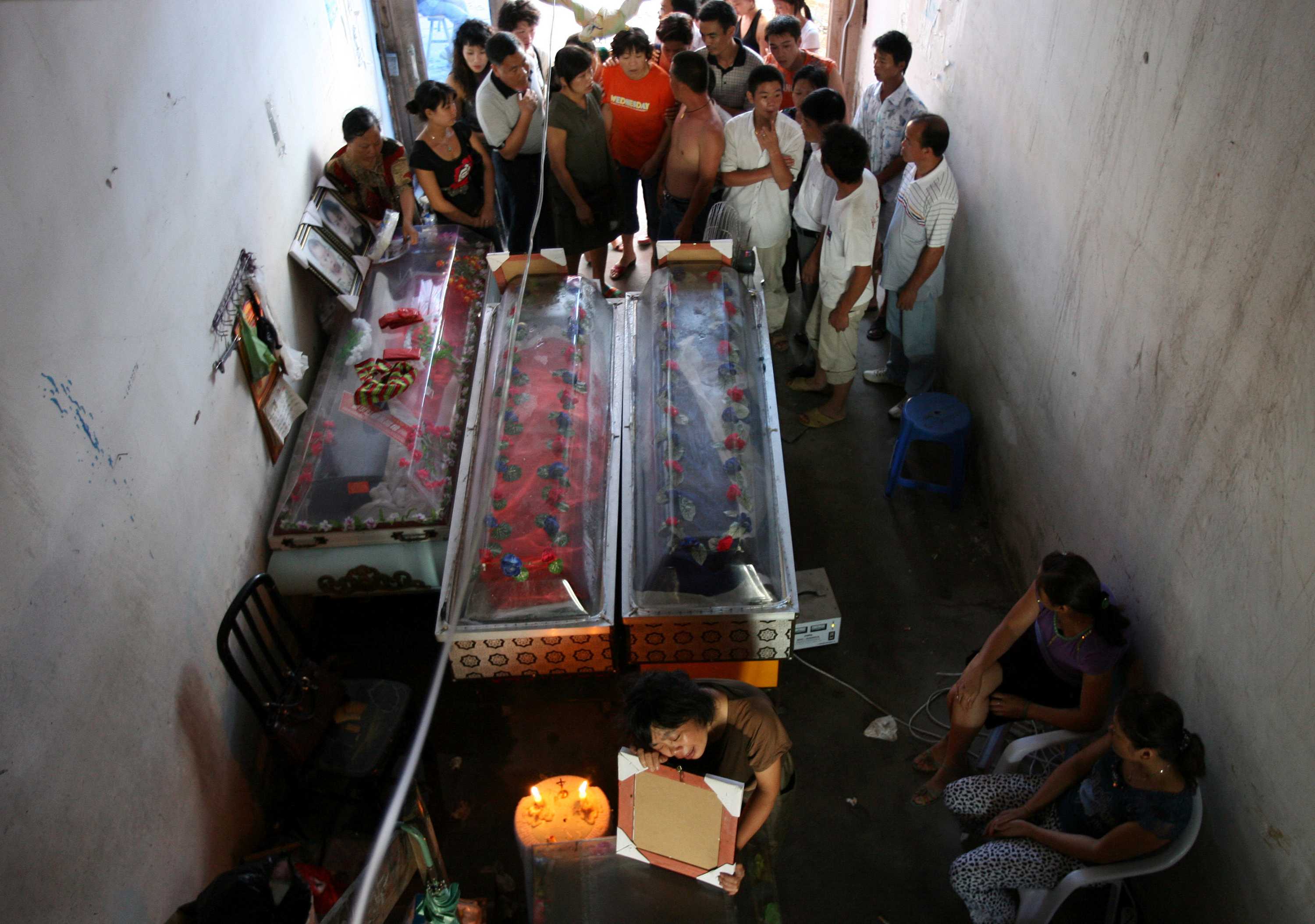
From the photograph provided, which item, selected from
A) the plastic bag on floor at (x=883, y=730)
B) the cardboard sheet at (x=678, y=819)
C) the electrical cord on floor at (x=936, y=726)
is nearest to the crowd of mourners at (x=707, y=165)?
the electrical cord on floor at (x=936, y=726)

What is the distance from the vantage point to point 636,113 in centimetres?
521

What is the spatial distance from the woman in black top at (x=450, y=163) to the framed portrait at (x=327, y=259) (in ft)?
2.15

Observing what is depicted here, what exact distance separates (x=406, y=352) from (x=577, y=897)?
2.66 m

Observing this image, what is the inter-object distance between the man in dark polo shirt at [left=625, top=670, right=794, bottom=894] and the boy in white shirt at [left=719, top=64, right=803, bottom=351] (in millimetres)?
2705

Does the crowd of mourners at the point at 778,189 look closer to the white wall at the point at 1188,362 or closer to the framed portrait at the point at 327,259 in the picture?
the white wall at the point at 1188,362

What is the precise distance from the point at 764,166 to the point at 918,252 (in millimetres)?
944

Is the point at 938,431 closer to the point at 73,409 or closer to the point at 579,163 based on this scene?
the point at 579,163

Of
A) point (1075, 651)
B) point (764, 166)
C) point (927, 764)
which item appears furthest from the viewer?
point (764, 166)

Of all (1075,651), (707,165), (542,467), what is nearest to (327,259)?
(542,467)

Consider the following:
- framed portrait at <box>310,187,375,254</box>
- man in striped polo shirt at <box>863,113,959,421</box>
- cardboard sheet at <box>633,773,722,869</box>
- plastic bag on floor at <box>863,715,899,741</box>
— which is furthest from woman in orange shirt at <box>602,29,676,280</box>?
cardboard sheet at <box>633,773,722,869</box>

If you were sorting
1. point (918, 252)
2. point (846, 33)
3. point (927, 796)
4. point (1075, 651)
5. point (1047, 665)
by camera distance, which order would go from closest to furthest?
point (1075, 651)
point (1047, 665)
point (927, 796)
point (918, 252)
point (846, 33)

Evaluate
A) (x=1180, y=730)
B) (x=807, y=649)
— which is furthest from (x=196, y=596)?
(x=1180, y=730)

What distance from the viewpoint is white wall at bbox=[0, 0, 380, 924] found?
2209 mm

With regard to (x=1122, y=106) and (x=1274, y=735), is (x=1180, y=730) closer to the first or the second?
(x=1274, y=735)
